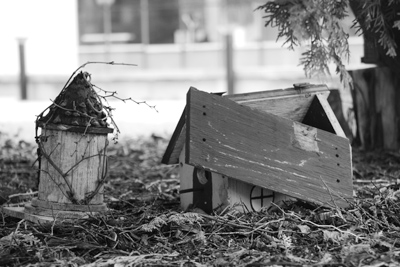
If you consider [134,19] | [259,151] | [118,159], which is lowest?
[118,159]

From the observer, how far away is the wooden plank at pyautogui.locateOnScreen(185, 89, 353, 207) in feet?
11.3

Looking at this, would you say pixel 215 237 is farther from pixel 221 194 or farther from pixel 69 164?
pixel 69 164

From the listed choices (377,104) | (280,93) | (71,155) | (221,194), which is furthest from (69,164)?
(377,104)

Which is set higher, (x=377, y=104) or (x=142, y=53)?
(x=142, y=53)

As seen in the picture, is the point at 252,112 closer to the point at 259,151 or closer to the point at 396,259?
the point at 259,151

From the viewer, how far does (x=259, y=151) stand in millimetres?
3568

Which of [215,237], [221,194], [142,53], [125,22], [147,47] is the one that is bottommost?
[215,237]

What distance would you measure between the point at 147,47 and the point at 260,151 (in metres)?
20.7

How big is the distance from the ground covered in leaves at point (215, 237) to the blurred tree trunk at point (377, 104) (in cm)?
221

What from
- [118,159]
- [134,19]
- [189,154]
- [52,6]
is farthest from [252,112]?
[134,19]

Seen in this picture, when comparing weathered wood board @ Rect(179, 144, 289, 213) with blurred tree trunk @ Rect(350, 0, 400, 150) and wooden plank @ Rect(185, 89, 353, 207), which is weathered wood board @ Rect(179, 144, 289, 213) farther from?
blurred tree trunk @ Rect(350, 0, 400, 150)

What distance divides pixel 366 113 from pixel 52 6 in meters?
13.0

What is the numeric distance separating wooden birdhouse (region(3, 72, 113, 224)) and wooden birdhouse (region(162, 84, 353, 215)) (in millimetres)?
469

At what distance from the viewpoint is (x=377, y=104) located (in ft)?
21.2
